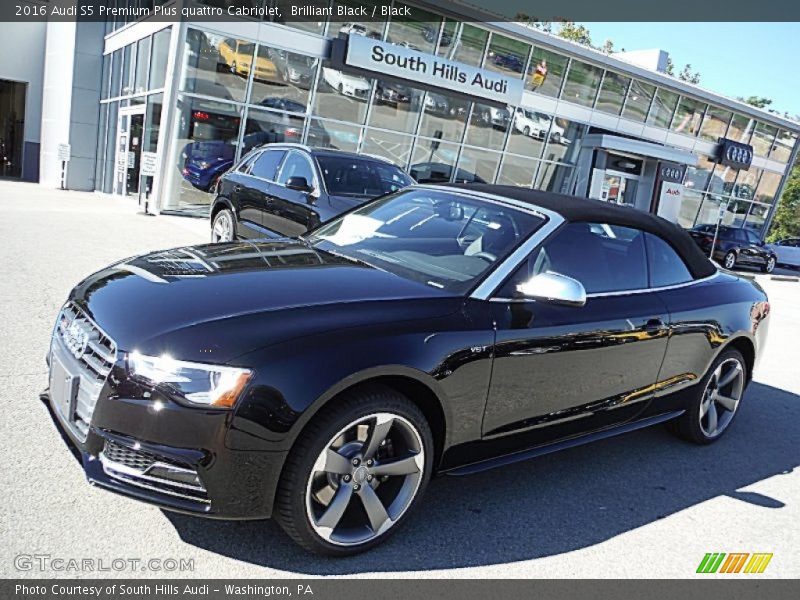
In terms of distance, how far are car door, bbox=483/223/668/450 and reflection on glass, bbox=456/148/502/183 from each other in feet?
61.2

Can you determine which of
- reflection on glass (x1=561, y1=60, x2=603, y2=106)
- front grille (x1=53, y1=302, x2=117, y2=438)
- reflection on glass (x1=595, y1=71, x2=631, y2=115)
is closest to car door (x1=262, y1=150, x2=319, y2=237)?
front grille (x1=53, y1=302, x2=117, y2=438)

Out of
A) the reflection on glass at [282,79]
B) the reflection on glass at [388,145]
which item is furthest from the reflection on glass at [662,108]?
the reflection on glass at [282,79]

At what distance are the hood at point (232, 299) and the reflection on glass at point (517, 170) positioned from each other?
68.5 feet

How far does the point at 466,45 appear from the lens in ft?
69.6

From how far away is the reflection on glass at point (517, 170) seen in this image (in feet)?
77.8

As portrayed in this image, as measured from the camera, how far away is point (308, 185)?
745 centimetres

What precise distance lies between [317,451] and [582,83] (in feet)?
81.2

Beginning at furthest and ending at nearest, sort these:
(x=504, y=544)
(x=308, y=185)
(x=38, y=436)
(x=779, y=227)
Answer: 1. (x=779, y=227)
2. (x=308, y=185)
3. (x=38, y=436)
4. (x=504, y=544)

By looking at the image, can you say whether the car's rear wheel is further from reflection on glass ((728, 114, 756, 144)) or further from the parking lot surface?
reflection on glass ((728, 114, 756, 144))

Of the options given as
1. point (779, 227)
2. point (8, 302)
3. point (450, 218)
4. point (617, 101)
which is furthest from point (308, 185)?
point (779, 227)

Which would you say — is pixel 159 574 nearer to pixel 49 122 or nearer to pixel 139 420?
pixel 139 420

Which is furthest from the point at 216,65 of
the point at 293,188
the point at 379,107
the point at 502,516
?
the point at 502,516

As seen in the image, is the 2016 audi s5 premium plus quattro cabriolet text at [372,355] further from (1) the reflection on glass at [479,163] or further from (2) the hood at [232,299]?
(1) the reflection on glass at [479,163]

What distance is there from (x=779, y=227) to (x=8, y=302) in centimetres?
6465
